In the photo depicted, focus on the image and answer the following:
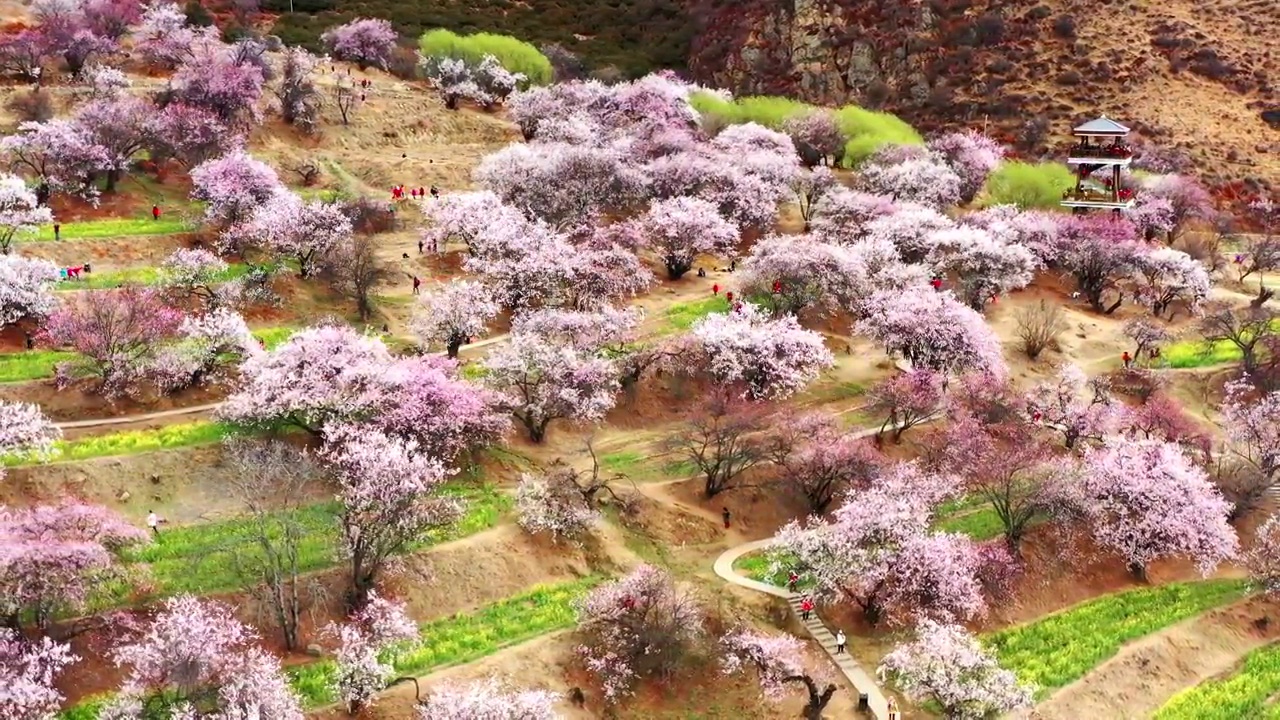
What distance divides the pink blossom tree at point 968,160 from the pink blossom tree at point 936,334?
2688 centimetres

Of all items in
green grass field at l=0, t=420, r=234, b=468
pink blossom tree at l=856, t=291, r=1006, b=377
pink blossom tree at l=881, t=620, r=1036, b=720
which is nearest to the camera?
pink blossom tree at l=881, t=620, r=1036, b=720

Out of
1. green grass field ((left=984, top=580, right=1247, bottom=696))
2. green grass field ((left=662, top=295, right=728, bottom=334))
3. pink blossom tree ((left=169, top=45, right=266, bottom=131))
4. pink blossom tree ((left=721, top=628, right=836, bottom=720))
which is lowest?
green grass field ((left=984, top=580, right=1247, bottom=696))

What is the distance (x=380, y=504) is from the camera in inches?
1284

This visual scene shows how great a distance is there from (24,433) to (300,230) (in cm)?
1884

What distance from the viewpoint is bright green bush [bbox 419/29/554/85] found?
8619 cm

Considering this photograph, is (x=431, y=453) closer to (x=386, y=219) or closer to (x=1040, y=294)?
(x=386, y=219)

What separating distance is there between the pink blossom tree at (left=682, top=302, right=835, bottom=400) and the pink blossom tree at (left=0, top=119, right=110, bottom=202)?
1297 inches

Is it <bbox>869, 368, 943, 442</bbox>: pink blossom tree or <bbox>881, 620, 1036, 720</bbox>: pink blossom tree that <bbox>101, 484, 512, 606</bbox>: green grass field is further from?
<bbox>869, 368, 943, 442</bbox>: pink blossom tree

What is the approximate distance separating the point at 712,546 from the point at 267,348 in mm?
20538

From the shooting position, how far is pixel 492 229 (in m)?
53.0

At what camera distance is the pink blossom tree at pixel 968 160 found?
2872 inches

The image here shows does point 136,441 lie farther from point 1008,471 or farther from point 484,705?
point 1008,471

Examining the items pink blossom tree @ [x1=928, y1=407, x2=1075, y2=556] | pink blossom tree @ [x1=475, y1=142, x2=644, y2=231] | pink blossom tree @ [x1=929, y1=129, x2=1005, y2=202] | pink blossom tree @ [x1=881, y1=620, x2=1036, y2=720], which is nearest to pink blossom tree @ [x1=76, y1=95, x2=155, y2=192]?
pink blossom tree @ [x1=475, y1=142, x2=644, y2=231]

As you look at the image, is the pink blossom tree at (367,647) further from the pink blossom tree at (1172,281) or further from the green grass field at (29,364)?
the pink blossom tree at (1172,281)
